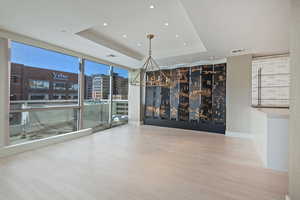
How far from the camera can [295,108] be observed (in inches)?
67.9

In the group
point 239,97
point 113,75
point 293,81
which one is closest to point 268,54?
point 239,97

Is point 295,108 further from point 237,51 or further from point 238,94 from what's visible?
point 238,94

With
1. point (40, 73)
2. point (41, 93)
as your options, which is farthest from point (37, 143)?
point (40, 73)

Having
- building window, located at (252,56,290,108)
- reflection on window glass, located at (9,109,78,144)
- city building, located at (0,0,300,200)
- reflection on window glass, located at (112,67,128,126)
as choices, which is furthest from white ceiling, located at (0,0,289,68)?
reflection on window glass, located at (112,67,128,126)

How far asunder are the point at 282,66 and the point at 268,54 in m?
0.69

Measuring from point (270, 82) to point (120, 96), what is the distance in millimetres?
6164

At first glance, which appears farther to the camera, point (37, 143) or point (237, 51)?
point (237, 51)

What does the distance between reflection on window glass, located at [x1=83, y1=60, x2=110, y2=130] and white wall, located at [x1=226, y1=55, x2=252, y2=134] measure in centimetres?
496

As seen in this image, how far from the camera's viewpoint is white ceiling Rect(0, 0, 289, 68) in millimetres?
2469

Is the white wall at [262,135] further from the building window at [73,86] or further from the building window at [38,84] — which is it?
the building window at [38,84]

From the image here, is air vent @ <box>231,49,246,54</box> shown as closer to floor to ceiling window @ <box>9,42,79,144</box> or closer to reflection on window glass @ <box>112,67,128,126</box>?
reflection on window glass @ <box>112,67,128,126</box>

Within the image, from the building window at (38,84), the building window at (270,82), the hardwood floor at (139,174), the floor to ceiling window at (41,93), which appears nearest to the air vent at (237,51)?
the building window at (270,82)

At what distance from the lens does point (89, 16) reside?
9.24 feet

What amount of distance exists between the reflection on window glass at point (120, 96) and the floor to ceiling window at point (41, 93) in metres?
2.03
